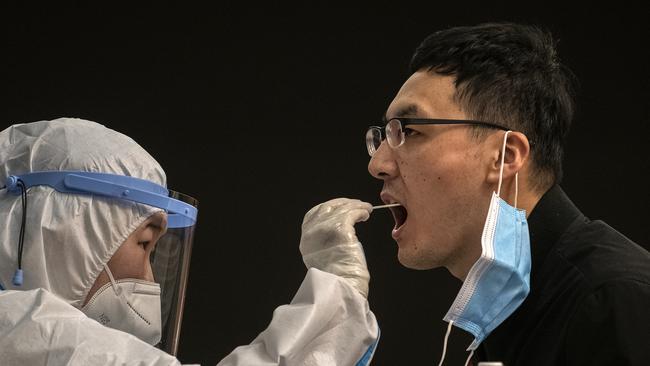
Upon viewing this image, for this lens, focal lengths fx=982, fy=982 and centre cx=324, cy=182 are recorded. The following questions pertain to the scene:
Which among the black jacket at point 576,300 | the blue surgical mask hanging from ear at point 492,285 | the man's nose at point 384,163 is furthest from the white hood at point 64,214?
the black jacket at point 576,300

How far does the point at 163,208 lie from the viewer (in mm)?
2379

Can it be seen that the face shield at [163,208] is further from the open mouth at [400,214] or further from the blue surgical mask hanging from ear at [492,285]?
the blue surgical mask hanging from ear at [492,285]

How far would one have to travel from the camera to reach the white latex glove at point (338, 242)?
2.19m

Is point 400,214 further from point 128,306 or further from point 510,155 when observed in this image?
point 128,306

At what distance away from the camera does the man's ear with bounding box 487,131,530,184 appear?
2.25m

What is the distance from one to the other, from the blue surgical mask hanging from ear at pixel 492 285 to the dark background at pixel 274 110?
1813 millimetres

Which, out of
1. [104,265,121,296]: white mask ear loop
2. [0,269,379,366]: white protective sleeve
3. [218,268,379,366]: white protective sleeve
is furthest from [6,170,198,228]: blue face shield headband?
[218,268,379,366]: white protective sleeve

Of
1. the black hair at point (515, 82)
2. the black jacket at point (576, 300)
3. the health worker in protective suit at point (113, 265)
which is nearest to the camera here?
the black jacket at point (576, 300)

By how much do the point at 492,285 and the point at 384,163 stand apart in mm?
467

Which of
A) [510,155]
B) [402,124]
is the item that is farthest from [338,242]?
[510,155]

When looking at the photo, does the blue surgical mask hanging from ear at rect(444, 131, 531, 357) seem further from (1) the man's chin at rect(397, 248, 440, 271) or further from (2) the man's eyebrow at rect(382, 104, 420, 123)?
(2) the man's eyebrow at rect(382, 104, 420, 123)

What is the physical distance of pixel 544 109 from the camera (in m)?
2.34

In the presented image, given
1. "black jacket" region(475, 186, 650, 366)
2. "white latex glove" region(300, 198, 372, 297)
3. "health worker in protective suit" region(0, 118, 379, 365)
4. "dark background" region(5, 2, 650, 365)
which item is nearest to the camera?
"black jacket" region(475, 186, 650, 366)

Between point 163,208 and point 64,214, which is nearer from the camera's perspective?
point 64,214
